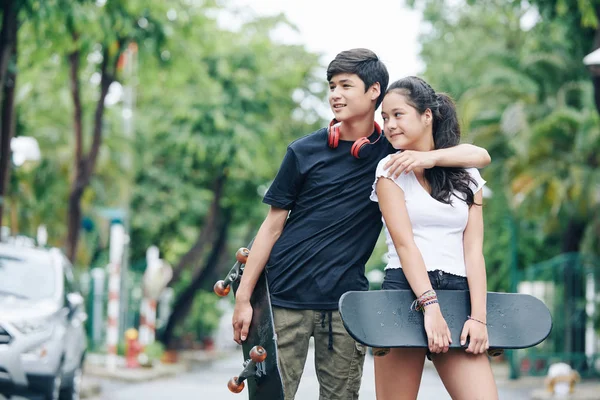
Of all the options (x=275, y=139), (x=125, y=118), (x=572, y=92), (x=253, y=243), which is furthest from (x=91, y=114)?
(x=253, y=243)

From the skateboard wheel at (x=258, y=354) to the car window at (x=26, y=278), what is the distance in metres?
5.91

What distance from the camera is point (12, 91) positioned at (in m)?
12.5

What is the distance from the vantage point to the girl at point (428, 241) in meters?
3.88

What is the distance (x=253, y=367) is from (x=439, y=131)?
119cm

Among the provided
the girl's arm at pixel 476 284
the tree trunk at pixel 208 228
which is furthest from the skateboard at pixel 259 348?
the tree trunk at pixel 208 228

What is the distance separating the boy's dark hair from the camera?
4.29 m

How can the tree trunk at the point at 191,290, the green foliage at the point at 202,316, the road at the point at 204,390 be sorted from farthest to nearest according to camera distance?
the green foliage at the point at 202,316 → the tree trunk at the point at 191,290 → the road at the point at 204,390

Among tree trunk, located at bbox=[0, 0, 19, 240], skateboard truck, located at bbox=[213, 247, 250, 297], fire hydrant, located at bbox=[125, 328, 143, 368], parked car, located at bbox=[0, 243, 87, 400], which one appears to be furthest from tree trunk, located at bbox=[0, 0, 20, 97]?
fire hydrant, located at bbox=[125, 328, 143, 368]

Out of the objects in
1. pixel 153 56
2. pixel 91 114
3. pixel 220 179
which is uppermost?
pixel 153 56

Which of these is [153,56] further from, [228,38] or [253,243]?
[253,243]

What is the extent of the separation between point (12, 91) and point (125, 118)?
9.68 metres

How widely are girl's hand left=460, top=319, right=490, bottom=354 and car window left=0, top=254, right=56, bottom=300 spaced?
6585 mm

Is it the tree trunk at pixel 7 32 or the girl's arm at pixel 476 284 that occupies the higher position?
the tree trunk at pixel 7 32

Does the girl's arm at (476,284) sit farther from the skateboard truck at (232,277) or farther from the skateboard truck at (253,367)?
the skateboard truck at (232,277)
